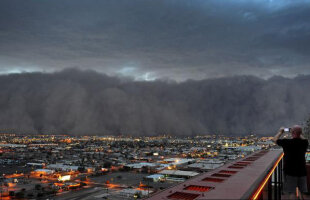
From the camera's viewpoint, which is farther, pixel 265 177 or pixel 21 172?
pixel 21 172

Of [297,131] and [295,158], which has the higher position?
[297,131]

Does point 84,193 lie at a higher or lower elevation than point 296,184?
lower

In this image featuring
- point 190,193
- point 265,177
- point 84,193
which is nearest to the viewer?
point 265,177

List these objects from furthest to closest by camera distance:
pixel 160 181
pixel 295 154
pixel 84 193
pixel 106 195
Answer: pixel 160 181 < pixel 84 193 < pixel 106 195 < pixel 295 154

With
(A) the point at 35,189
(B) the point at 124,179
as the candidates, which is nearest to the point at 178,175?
(B) the point at 124,179

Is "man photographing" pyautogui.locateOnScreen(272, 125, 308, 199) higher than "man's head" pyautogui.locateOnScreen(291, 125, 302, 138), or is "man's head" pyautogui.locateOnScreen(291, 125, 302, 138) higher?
"man's head" pyautogui.locateOnScreen(291, 125, 302, 138)

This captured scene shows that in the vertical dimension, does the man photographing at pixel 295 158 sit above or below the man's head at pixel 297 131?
below

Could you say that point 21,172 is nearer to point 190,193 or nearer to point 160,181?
point 160,181

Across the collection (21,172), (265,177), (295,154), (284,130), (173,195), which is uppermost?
(284,130)
